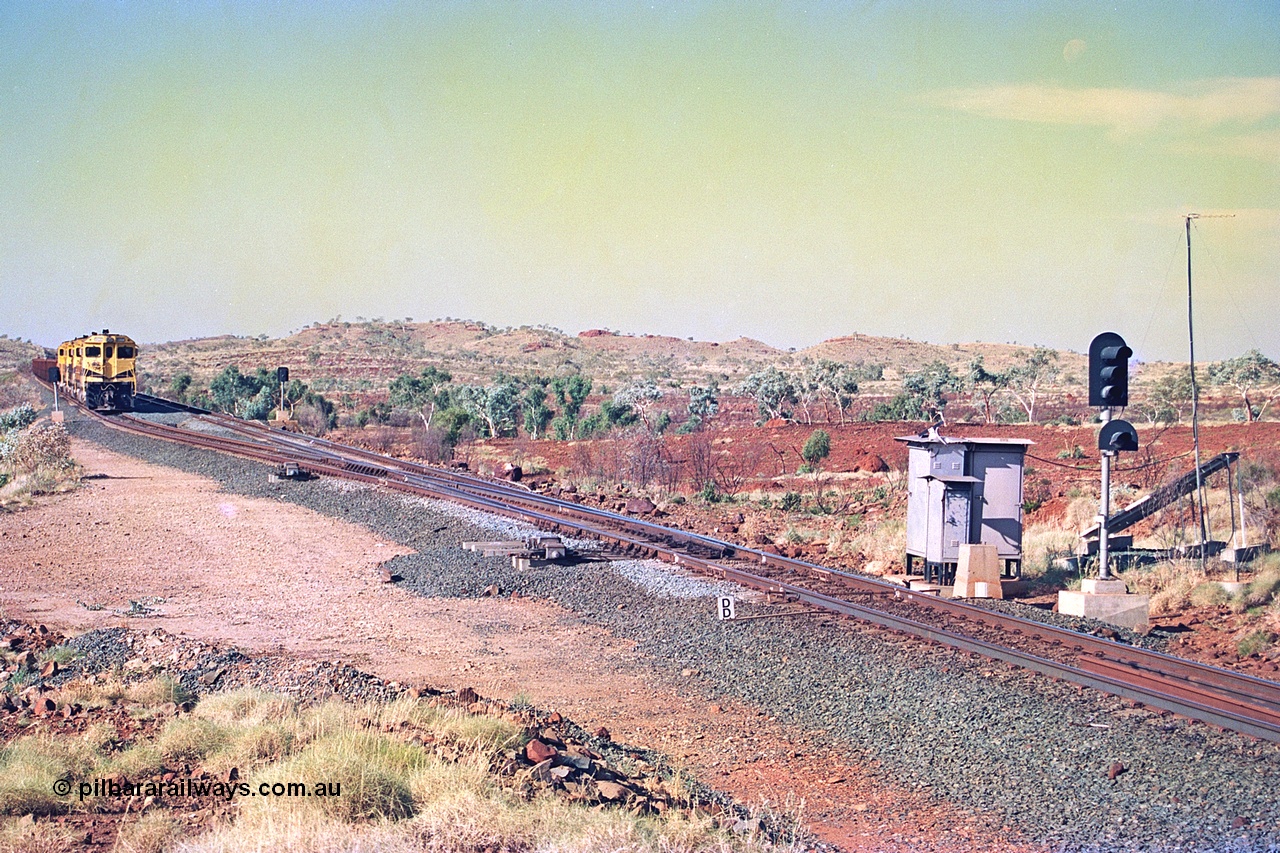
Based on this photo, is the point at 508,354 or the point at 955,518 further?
the point at 508,354

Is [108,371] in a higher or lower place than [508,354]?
lower

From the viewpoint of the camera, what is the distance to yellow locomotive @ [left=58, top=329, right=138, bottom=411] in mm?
45719

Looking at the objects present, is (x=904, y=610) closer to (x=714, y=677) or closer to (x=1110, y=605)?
(x=1110, y=605)

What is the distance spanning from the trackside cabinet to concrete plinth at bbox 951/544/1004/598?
514 mm

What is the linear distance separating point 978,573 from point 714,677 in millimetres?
5186

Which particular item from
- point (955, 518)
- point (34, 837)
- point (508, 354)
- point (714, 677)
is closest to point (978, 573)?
point (955, 518)

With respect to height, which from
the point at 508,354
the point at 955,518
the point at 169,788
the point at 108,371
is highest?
the point at 508,354

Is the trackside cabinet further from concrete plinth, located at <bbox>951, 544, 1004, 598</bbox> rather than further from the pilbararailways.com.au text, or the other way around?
the pilbararailways.com.au text

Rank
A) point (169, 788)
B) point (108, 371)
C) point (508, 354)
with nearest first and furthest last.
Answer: point (169, 788), point (108, 371), point (508, 354)

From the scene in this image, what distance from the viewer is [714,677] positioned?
1089 cm

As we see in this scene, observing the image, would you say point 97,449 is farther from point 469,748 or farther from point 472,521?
point 469,748

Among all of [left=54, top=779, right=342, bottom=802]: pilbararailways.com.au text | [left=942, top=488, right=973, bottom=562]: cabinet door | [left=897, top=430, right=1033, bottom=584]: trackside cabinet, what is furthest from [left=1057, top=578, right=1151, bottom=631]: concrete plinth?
[left=54, top=779, right=342, bottom=802]: pilbararailways.com.au text

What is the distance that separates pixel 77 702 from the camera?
9484 mm

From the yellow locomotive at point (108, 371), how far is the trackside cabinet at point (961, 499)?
129 ft
